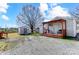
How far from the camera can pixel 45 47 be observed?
4180mm

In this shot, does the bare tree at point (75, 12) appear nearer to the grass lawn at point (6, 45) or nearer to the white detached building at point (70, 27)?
the white detached building at point (70, 27)

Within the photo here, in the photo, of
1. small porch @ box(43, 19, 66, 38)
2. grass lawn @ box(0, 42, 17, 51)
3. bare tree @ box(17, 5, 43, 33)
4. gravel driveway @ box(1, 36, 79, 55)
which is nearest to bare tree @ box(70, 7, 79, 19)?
small porch @ box(43, 19, 66, 38)

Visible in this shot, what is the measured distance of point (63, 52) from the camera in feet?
13.3

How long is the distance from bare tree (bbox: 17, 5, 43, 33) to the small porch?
0.19 metres

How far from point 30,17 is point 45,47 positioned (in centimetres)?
66

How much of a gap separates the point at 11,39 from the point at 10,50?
0.86 feet

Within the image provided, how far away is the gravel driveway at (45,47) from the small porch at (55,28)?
0.34 ft

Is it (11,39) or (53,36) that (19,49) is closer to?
(11,39)

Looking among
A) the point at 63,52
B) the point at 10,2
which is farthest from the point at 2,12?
the point at 63,52

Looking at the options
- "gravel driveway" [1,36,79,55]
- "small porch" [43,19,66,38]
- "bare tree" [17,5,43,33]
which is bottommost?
"gravel driveway" [1,36,79,55]

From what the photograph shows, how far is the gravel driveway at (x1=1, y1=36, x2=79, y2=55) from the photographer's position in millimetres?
4078

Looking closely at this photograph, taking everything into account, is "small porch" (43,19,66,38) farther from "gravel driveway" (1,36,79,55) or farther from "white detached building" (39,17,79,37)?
"gravel driveway" (1,36,79,55)

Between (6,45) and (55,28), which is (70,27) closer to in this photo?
(55,28)
